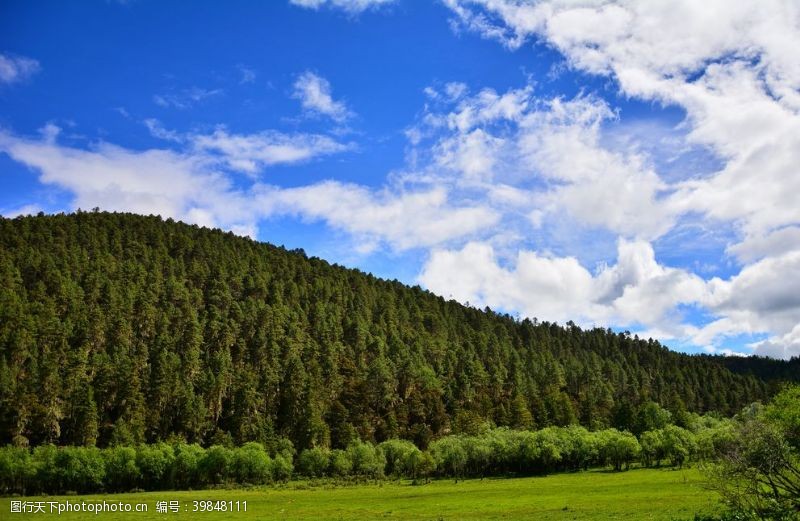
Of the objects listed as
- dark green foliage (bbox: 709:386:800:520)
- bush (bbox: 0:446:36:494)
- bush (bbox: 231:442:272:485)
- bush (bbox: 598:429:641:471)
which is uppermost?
dark green foliage (bbox: 709:386:800:520)

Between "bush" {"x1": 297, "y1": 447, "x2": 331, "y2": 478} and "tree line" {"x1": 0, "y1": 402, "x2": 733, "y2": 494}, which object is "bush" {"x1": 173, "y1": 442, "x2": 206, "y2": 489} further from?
"bush" {"x1": 297, "y1": 447, "x2": 331, "y2": 478}

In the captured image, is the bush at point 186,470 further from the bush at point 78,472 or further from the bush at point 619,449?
the bush at point 619,449

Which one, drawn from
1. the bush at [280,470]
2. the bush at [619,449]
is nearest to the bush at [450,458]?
the bush at [619,449]

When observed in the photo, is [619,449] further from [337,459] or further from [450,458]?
[337,459]

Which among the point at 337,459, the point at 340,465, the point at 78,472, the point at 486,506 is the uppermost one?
the point at 78,472

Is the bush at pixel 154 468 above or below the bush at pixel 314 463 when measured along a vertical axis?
above

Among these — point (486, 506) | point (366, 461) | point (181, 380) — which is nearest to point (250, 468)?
point (366, 461)

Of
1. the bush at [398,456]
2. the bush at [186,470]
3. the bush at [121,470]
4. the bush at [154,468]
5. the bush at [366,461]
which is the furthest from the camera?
the bush at [398,456]

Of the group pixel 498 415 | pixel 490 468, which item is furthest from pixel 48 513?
pixel 498 415

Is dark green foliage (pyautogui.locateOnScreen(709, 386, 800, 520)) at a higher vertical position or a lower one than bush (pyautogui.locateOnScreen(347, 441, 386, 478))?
higher

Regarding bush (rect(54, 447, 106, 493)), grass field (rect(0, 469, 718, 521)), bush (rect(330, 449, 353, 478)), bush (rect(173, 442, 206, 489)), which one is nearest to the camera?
grass field (rect(0, 469, 718, 521))

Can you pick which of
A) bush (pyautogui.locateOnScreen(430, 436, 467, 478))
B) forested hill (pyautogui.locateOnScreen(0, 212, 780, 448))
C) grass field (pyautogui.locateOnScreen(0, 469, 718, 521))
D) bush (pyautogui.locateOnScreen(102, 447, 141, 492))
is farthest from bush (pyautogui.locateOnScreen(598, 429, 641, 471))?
bush (pyautogui.locateOnScreen(102, 447, 141, 492))

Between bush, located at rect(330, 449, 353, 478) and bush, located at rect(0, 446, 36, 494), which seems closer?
bush, located at rect(0, 446, 36, 494)

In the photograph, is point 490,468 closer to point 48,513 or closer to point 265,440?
point 265,440
